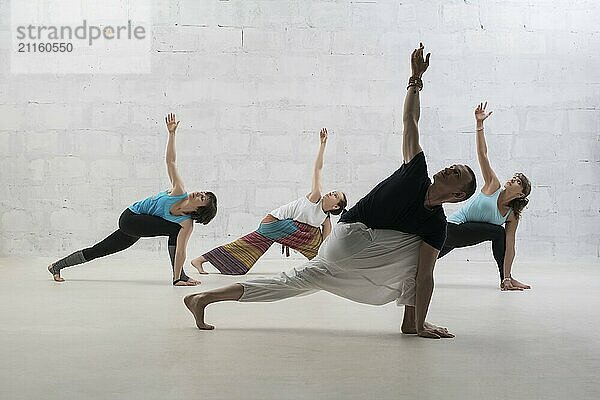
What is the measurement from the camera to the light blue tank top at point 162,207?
5.64 meters

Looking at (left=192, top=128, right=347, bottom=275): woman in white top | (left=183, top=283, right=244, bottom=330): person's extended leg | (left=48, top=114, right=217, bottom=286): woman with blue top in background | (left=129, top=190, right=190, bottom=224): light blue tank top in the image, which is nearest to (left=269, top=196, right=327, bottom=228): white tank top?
(left=192, top=128, right=347, bottom=275): woman in white top

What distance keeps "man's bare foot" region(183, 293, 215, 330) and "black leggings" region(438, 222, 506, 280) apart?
7.84 feet

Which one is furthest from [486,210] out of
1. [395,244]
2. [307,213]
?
[395,244]

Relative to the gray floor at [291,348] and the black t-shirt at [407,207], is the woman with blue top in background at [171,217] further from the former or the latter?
the black t-shirt at [407,207]

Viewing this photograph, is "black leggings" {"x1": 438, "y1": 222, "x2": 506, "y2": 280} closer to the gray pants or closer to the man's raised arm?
the gray pants

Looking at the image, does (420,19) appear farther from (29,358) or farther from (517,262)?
(29,358)

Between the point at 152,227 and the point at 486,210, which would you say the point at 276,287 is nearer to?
the point at 152,227

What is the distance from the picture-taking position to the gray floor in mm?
2527

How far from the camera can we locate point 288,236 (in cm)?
633

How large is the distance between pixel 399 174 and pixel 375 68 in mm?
4686

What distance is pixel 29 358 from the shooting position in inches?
117

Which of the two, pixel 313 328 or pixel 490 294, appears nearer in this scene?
pixel 313 328

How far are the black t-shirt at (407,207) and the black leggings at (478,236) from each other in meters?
2.35

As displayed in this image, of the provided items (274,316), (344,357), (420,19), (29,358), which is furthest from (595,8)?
(29,358)
